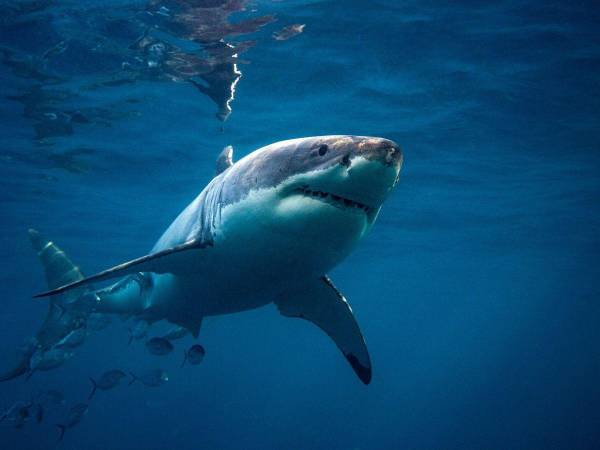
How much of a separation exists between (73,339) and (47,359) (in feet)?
2.15

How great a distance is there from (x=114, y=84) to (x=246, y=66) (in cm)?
423

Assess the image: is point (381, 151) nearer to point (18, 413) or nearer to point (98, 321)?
point (98, 321)

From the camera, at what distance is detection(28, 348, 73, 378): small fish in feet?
29.5

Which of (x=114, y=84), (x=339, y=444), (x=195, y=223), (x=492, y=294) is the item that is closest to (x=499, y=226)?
(x=114, y=84)

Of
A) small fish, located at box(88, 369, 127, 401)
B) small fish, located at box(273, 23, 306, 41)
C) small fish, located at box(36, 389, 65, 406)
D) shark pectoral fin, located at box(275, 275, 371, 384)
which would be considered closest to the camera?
shark pectoral fin, located at box(275, 275, 371, 384)

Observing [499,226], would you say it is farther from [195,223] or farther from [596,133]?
[195,223]

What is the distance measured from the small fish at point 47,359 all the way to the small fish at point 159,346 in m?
1.85

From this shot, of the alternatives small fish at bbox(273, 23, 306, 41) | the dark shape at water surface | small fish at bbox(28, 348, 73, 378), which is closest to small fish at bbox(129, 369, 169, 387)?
small fish at bbox(28, 348, 73, 378)

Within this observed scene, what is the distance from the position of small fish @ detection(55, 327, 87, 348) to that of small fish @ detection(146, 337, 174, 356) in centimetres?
151

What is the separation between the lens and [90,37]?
1060 cm

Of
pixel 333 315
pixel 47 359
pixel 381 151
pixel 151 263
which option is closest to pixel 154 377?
pixel 47 359

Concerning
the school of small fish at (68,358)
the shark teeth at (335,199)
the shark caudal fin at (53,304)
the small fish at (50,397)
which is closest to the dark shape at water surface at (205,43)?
→ the shark caudal fin at (53,304)

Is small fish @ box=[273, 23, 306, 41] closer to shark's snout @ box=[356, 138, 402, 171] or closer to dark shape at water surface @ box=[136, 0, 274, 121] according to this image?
dark shape at water surface @ box=[136, 0, 274, 121]

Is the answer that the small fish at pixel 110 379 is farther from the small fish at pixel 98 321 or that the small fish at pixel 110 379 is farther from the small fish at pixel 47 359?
the small fish at pixel 98 321
